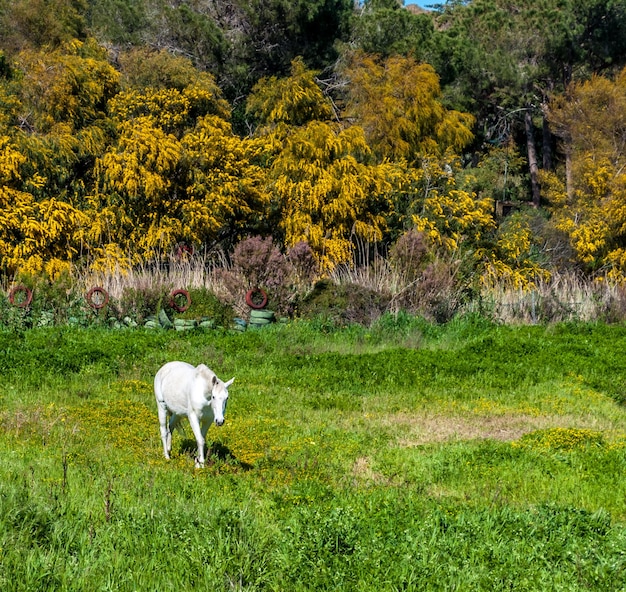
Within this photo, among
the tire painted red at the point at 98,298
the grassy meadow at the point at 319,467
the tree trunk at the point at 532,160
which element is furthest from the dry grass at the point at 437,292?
the tree trunk at the point at 532,160

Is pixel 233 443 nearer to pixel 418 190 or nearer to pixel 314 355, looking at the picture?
pixel 314 355

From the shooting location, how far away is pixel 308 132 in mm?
25984

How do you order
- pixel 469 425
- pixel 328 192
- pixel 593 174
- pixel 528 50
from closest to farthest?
pixel 469 425
pixel 328 192
pixel 593 174
pixel 528 50

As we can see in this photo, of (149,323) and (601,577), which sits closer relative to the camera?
(601,577)

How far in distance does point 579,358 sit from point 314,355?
4.72 meters

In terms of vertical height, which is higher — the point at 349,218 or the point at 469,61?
the point at 469,61

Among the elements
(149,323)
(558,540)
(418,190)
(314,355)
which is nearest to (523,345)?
(314,355)

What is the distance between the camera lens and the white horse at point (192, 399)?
307 inches

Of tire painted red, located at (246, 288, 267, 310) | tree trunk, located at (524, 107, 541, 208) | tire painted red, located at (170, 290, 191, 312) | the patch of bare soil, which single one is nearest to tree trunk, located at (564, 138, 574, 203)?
tree trunk, located at (524, 107, 541, 208)

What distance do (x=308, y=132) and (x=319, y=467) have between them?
1861 cm

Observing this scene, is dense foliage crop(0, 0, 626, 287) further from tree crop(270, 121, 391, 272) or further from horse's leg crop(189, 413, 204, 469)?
horse's leg crop(189, 413, 204, 469)

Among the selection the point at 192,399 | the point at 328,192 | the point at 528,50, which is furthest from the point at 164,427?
the point at 528,50

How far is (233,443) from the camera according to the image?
9508 millimetres

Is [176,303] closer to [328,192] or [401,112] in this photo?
[328,192]
